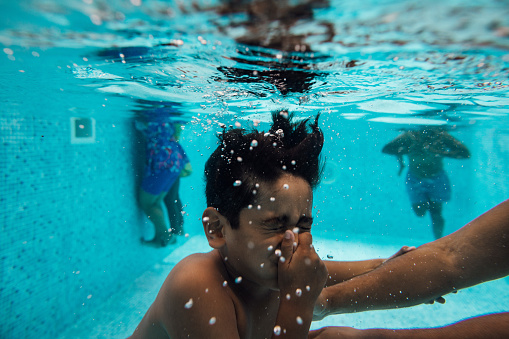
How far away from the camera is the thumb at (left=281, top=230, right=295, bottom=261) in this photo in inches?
81.0

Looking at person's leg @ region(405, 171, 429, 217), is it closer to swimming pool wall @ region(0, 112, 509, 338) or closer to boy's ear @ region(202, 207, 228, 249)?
swimming pool wall @ region(0, 112, 509, 338)

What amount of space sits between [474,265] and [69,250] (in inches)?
256

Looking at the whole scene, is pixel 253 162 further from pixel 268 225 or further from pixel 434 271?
pixel 434 271

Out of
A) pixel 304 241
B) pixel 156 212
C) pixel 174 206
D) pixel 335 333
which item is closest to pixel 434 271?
pixel 335 333

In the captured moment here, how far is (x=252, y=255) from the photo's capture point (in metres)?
2.19

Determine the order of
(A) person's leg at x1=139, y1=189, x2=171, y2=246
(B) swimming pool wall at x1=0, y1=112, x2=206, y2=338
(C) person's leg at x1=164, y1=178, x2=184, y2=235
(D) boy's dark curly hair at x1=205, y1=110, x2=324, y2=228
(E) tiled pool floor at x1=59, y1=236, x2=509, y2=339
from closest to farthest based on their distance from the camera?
1. (D) boy's dark curly hair at x1=205, y1=110, x2=324, y2=228
2. (B) swimming pool wall at x1=0, y1=112, x2=206, y2=338
3. (E) tiled pool floor at x1=59, y1=236, x2=509, y2=339
4. (A) person's leg at x1=139, y1=189, x2=171, y2=246
5. (C) person's leg at x1=164, y1=178, x2=184, y2=235

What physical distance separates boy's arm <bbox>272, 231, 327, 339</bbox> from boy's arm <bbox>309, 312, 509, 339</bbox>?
1088 millimetres

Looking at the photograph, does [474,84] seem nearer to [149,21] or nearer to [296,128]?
[296,128]

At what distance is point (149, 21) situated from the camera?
2.97 meters

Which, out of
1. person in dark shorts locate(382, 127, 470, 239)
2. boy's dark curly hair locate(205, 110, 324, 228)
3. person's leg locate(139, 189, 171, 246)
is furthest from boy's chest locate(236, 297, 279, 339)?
person in dark shorts locate(382, 127, 470, 239)

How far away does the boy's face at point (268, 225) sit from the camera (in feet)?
7.06

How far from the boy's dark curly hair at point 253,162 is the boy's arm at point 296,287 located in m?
0.50

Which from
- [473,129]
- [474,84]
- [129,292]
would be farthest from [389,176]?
→ [129,292]

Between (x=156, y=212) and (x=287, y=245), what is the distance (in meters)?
7.20
